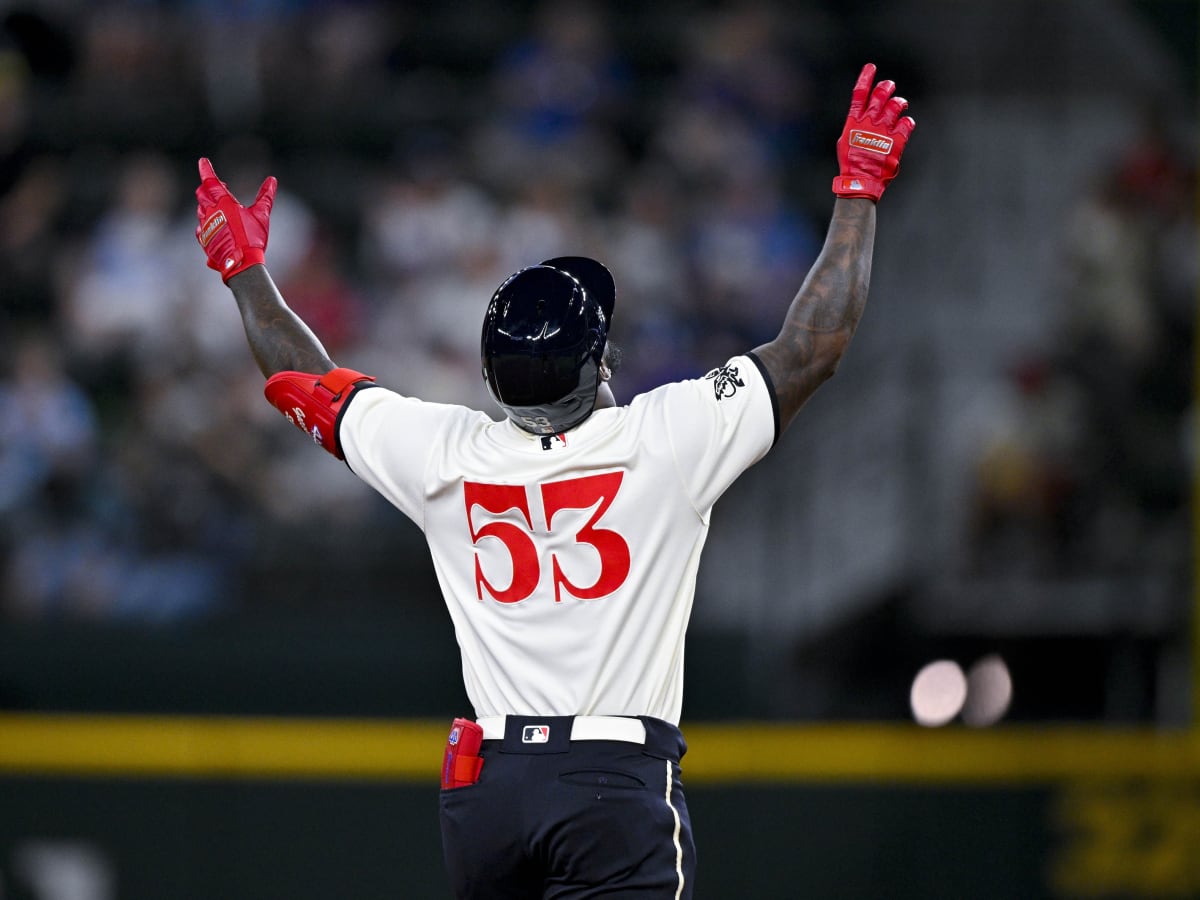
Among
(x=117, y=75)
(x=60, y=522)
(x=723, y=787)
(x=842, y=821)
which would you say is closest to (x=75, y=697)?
(x=60, y=522)

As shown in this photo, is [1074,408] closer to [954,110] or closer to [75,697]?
[954,110]

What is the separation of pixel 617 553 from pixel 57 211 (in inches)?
306

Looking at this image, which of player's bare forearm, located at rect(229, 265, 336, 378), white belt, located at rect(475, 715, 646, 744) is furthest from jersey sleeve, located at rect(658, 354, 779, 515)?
player's bare forearm, located at rect(229, 265, 336, 378)

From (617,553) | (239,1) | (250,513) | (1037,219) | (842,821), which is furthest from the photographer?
(239,1)

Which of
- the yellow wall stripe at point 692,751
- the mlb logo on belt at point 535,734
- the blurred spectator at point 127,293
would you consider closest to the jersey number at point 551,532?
the mlb logo on belt at point 535,734

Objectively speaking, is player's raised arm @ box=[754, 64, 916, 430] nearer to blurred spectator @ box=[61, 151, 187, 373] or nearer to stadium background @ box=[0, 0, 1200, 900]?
stadium background @ box=[0, 0, 1200, 900]

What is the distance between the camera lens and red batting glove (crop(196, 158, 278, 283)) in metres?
4.32

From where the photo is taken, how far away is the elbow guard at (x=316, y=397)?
392cm

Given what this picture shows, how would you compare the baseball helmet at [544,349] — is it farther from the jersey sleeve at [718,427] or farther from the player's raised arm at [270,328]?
the player's raised arm at [270,328]

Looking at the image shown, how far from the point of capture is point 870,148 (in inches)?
157

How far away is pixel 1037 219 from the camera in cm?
1082

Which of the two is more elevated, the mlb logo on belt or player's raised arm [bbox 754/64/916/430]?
player's raised arm [bbox 754/64/916/430]

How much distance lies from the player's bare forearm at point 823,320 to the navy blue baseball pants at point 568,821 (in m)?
0.77

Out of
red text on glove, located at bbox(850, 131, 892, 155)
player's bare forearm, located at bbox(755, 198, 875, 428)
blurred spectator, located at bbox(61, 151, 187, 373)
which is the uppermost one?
blurred spectator, located at bbox(61, 151, 187, 373)
